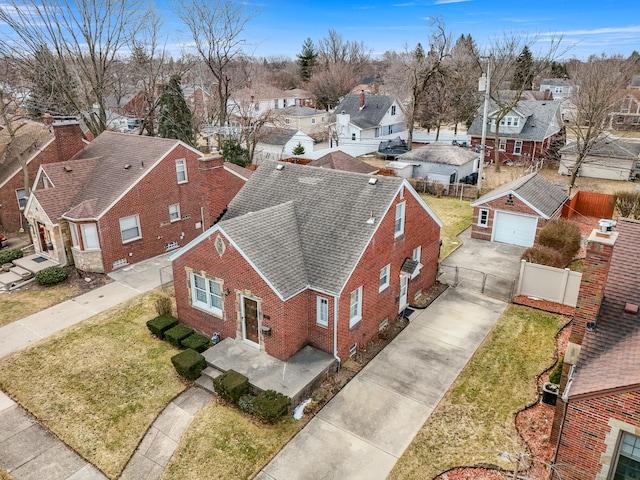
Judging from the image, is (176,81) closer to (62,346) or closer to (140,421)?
(62,346)

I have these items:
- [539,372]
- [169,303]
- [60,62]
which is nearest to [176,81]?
[60,62]

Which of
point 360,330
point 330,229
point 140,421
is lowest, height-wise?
point 140,421

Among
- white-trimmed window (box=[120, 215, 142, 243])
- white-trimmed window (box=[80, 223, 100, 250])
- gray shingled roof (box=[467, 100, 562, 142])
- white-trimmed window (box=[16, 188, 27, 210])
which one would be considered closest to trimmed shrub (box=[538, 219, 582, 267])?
white-trimmed window (box=[120, 215, 142, 243])

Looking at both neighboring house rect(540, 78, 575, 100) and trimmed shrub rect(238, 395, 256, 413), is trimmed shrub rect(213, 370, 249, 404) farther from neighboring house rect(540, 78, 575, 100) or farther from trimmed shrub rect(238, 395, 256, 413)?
neighboring house rect(540, 78, 575, 100)

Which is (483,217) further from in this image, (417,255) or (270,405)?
(270,405)

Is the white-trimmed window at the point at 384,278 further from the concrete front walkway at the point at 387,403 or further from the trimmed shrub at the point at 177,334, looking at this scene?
the trimmed shrub at the point at 177,334

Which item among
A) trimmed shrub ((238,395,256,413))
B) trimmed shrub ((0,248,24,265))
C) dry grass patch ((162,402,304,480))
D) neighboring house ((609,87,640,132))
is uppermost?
neighboring house ((609,87,640,132))

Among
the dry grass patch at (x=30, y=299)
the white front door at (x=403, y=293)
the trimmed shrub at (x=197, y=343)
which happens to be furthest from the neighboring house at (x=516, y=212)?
the dry grass patch at (x=30, y=299)

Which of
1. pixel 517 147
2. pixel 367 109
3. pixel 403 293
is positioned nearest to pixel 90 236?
pixel 403 293
